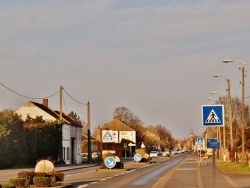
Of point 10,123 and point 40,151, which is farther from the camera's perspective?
point 40,151

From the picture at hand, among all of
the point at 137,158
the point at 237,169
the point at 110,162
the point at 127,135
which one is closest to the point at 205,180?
the point at 237,169

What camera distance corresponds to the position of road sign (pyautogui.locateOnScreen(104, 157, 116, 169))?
1972 inches

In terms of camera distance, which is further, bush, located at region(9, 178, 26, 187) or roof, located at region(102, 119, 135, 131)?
roof, located at region(102, 119, 135, 131)

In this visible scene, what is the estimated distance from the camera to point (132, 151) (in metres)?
151

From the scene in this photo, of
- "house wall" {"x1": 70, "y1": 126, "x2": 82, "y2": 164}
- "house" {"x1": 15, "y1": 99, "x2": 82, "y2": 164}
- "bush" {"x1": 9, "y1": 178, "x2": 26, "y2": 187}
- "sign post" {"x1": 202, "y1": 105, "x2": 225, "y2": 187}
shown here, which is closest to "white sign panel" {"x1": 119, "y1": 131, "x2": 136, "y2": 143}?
"house wall" {"x1": 70, "y1": 126, "x2": 82, "y2": 164}

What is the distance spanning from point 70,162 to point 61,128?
9.05m

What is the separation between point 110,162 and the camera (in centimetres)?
5038

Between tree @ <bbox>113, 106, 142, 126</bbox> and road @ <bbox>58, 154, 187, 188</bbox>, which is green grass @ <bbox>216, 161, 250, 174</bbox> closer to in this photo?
road @ <bbox>58, 154, 187, 188</bbox>

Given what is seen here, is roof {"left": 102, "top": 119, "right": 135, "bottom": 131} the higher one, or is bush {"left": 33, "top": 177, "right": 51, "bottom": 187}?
roof {"left": 102, "top": 119, "right": 135, "bottom": 131}

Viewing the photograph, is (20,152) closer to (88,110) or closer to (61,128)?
(61,128)

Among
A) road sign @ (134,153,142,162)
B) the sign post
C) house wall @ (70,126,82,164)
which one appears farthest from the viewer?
house wall @ (70,126,82,164)

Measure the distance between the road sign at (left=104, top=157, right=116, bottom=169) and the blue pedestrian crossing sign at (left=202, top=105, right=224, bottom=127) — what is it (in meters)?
33.7

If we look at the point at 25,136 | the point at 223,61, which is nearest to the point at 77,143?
the point at 25,136

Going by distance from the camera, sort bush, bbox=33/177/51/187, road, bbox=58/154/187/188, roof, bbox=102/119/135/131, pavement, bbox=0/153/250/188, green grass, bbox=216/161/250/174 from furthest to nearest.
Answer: roof, bbox=102/119/135/131 < green grass, bbox=216/161/250/174 < road, bbox=58/154/187/188 < pavement, bbox=0/153/250/188 < bush, bbox=33/177/51/187
